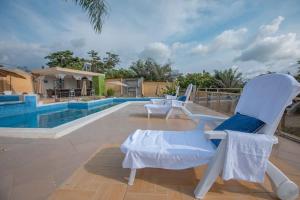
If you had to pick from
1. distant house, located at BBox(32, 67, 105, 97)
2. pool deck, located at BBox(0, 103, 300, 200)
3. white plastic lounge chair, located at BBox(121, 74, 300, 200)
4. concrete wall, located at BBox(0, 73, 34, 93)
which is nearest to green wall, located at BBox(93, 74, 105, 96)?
distant house, located at BBox(32, 67, 105, 97)

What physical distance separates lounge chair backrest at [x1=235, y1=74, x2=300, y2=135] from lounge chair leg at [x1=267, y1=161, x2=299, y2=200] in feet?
1.30

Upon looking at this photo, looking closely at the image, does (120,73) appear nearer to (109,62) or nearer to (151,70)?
(109,62)

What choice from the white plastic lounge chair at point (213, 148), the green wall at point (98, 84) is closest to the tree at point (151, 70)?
the green wall at point (98, 84)

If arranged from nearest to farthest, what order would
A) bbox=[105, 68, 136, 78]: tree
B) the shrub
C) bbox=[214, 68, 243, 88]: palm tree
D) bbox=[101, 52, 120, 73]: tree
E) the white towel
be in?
1. the white towel
2. bbox=[214, 68, 243, 88]: palm tree
3. the shrub
4. bbox=[105, 68, 136, 78]: tree
5. bbox=[101, 52, 120, 73]: tree

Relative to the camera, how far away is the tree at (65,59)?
27.2 metres

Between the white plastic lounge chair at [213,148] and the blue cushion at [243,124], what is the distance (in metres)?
0.05

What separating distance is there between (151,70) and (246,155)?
22.2 m

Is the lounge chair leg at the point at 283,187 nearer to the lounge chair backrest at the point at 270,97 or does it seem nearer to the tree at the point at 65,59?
the lounge chair backrest at the point at 270,97

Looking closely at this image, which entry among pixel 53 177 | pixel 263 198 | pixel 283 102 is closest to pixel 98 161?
pixel 53 177

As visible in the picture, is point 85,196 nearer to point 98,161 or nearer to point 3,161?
point 98,161

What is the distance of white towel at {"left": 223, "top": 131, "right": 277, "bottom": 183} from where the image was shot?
5.54 feet

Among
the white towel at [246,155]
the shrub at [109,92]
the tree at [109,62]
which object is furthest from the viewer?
the tree at [109,62]

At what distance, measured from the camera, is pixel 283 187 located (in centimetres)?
175

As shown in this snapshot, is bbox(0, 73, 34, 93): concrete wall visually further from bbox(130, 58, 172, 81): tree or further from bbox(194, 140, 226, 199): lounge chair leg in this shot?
bbox(194, 140, 226, 199): lounge chair leg
